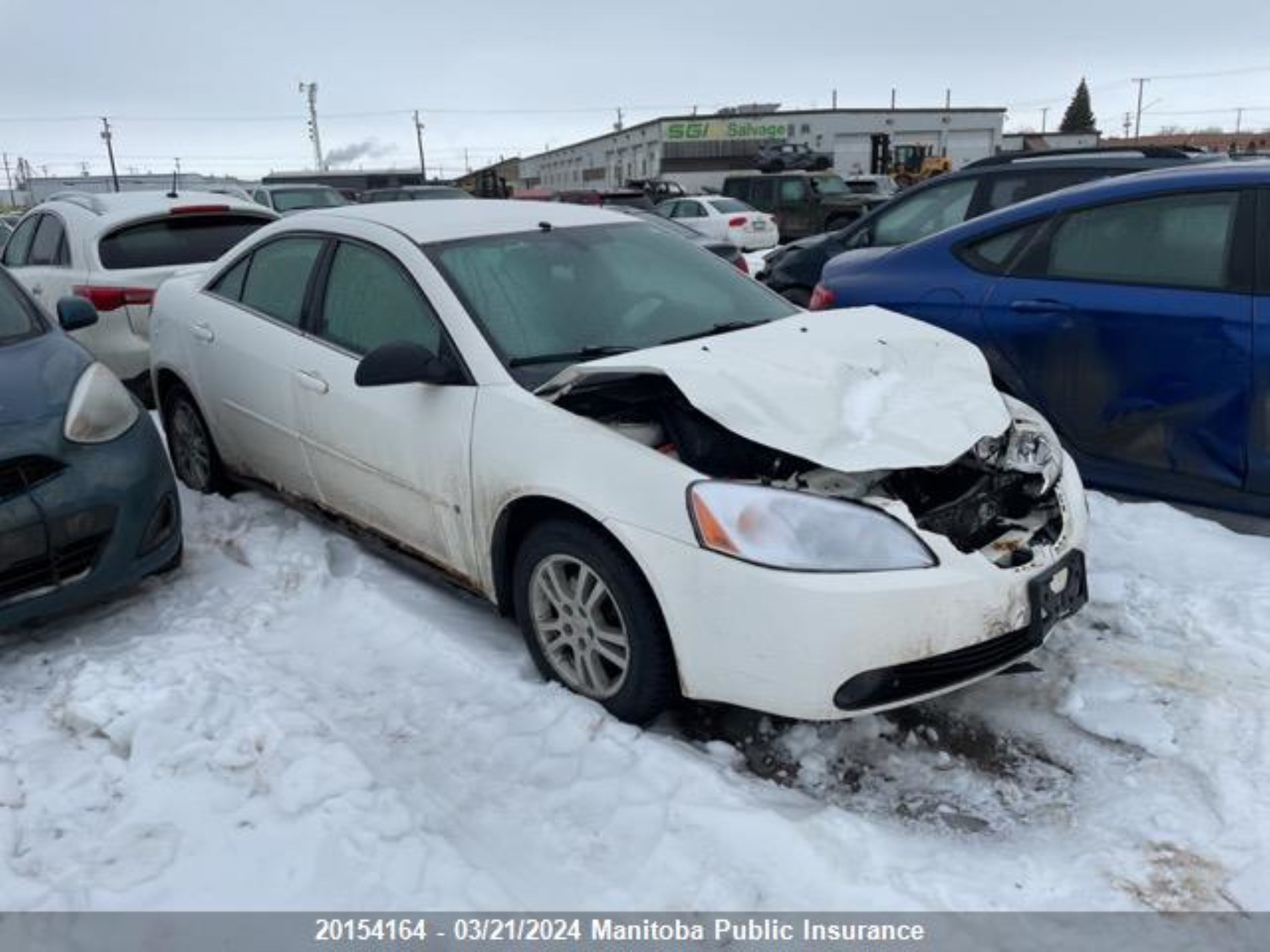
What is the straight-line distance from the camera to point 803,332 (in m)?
3.60

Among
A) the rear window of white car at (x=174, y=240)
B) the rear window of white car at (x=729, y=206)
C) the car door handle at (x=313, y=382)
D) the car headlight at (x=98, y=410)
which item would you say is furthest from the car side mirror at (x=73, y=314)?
the rear window of white car at (x=729, y=206)

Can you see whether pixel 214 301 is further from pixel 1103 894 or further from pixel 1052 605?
pixel 1103 894

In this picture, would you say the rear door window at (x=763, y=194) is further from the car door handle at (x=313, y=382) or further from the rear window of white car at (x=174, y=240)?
the car door handle at (x=313, y=382)

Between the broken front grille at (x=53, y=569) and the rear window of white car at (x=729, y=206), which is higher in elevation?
the rear window of white car at (x=729, y=206)

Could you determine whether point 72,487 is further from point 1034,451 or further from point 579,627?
point 1034,451

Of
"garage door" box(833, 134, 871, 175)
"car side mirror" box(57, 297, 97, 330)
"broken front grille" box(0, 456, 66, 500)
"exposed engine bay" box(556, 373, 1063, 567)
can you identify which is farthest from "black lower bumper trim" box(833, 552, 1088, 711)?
"garage door" box(833, 134, 871, 175)

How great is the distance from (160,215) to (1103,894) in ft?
22.8

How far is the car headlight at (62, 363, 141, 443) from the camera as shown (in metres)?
3.65

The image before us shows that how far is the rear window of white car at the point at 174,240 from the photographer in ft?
22.4

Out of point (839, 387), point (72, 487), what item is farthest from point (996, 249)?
point (72, 487)

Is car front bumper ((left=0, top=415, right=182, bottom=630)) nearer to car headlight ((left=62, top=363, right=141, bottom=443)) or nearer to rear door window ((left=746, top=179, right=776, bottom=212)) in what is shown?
car headlight ((left=62, top=363, right=141, bottom=443))

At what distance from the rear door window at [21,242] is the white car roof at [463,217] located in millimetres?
4534

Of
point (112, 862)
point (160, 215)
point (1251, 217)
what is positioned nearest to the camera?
point (112, 862)
